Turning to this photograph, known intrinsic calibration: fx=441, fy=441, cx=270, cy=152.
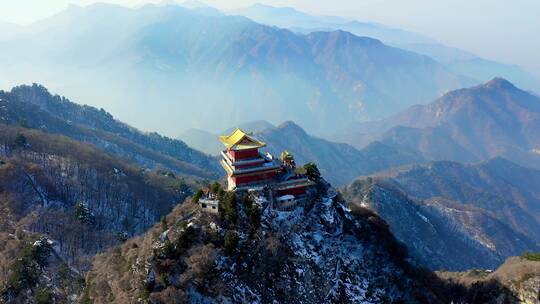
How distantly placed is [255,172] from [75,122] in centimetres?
13953

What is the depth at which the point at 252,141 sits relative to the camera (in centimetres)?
5703

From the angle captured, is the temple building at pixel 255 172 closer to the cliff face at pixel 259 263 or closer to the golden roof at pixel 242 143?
the golden roof at pixel 242 143

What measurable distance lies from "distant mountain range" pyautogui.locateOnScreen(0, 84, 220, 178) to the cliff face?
8486cm

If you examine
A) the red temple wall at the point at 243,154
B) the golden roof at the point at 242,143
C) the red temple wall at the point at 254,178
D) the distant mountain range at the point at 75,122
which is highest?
the golden roof at the point at 242,143

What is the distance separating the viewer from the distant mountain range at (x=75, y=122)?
134m

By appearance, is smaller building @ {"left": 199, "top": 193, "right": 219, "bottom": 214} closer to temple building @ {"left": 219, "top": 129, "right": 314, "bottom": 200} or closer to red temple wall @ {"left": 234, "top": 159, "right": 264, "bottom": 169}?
temple building @ {"left": 219, "top": 129, "right": 314, "bottom": 200}

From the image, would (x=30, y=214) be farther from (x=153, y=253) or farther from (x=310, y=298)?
(x=310, y=298)

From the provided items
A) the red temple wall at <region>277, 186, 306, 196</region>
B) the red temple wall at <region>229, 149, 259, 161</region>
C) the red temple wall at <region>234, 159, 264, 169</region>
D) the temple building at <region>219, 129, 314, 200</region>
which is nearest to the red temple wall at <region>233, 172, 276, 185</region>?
the temple building at <region>219, 129, 314, 200</region>

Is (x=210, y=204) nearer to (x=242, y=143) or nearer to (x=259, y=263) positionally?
(x=242, y=143)

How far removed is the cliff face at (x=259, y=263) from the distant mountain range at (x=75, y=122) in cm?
8486

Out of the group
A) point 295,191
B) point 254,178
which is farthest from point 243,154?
point 295,191

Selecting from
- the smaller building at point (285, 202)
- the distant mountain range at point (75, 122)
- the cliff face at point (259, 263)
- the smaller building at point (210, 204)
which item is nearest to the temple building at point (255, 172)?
the smaller building at point (285, 202)

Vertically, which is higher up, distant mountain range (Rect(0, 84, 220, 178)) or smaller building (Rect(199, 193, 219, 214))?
smaller building (Rect(199, 193, 219, 214))

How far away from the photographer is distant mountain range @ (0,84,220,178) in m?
134
